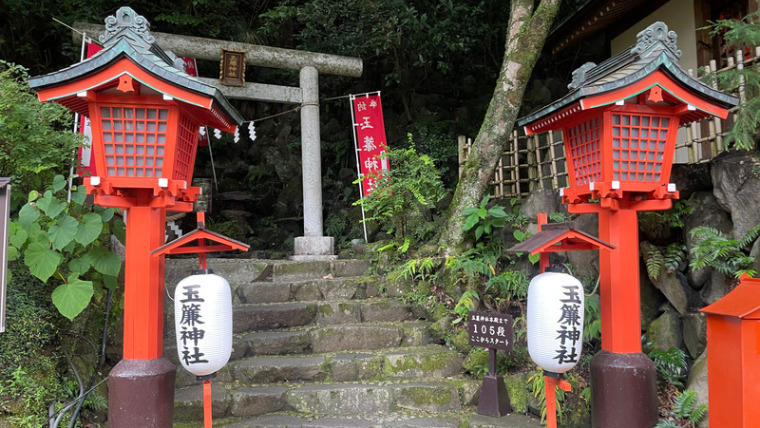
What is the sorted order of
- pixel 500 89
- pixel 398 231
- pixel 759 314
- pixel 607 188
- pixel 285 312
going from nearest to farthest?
1. pixel 759 314
2. pixel 607 188
3. pixel 285 312
4. pixel 500 89
5. pixel 398 231

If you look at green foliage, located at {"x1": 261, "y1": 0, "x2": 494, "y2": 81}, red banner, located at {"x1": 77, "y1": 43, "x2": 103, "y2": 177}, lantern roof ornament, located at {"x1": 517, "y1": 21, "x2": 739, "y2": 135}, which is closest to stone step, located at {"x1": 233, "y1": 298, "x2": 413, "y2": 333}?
red banner, located at {"x1": 77, "y1": 43, "x2": 103, "y2": 177}

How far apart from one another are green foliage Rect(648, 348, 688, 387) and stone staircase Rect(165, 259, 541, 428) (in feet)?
4.51

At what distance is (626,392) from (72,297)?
16.2 ft

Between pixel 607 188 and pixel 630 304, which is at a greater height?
pixel 607 188

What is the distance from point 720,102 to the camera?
4262 millimetres

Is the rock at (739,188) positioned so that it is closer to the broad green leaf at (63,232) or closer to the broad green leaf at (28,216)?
the broad green leaf at (63,232)

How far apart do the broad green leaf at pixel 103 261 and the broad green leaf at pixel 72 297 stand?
9.8 inches

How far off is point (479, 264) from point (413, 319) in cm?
124

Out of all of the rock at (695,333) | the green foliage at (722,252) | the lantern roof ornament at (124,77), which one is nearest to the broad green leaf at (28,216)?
the lantern roof ornament at (124,77)

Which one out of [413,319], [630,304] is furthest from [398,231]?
[630,304]

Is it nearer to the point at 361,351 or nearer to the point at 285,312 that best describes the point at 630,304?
the point at 361,351

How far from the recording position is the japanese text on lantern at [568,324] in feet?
12.5

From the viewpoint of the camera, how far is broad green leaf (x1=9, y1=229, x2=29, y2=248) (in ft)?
14.3

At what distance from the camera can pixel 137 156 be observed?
13.5 feet
